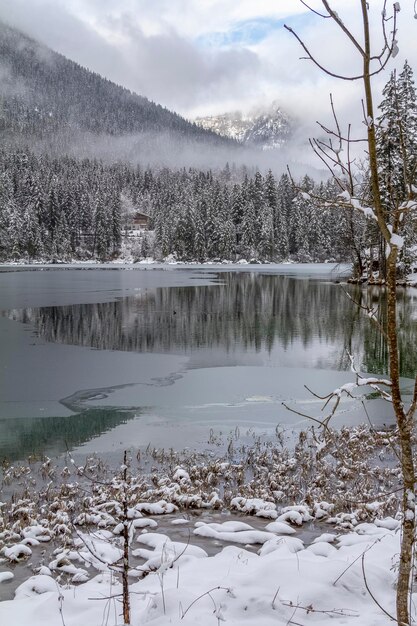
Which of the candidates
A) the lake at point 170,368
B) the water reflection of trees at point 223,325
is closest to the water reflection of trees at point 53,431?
the lake at point 170,368

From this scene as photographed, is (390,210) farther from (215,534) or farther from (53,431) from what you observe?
(53,431)

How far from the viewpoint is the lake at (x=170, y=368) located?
1135cm

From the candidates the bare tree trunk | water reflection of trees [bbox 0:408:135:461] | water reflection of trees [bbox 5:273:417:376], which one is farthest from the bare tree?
water reflection of trees [bbox 5:273:417:376]

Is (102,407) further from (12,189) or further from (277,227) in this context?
(12,189)

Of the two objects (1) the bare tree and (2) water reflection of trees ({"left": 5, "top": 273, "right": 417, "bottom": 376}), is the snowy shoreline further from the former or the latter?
(2) water reflection of trees ({"left": 5, "top": 273, "right": 417, "bottom": 376})

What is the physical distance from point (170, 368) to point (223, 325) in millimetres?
8888

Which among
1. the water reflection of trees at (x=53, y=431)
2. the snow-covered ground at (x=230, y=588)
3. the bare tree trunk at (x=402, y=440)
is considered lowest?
the water reflection of trees at (x=53, y=431)

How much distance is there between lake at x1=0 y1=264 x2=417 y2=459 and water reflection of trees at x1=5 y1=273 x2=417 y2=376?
0.21 ft

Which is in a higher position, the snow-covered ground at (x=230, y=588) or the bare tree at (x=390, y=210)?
the bare tree at (x=390, y=210)

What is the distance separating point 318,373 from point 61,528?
37.2 ft

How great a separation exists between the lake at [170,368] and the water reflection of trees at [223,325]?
0.21ft

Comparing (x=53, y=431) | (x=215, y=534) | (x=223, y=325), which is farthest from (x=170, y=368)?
(x=215, y=534)

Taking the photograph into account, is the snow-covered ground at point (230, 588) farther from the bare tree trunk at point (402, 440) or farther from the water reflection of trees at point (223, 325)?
the water reflection of trees at point (223, 325)

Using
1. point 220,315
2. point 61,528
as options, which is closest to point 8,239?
point 220,315
